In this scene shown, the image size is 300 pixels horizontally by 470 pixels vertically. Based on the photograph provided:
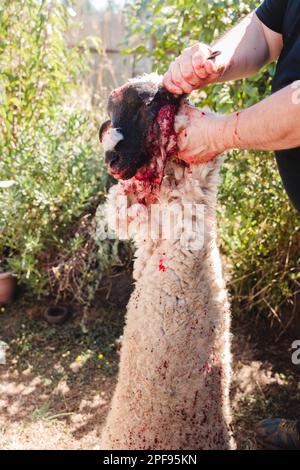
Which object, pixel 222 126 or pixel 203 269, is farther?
pixel 203 269

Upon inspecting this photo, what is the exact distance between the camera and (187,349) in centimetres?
139

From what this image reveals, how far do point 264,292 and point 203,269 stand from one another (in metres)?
1.80

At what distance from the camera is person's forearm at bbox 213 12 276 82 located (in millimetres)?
1606

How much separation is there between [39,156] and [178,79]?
2066mm

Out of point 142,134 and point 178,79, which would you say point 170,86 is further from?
point 142,134

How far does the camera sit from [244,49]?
1652 millimetres

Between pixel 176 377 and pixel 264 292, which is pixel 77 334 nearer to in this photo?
pixel 264 292

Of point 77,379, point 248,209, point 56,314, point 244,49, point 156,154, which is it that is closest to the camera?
point 156,154

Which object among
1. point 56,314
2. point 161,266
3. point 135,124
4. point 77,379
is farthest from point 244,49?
point 56,314

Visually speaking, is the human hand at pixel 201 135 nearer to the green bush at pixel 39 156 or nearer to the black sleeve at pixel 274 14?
the black sleeve at pixel 274 14

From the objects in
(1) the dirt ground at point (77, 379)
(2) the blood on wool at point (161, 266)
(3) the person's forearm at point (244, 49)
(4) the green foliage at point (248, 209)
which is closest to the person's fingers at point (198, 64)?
(3) the person's forearm at point (244, 49)
